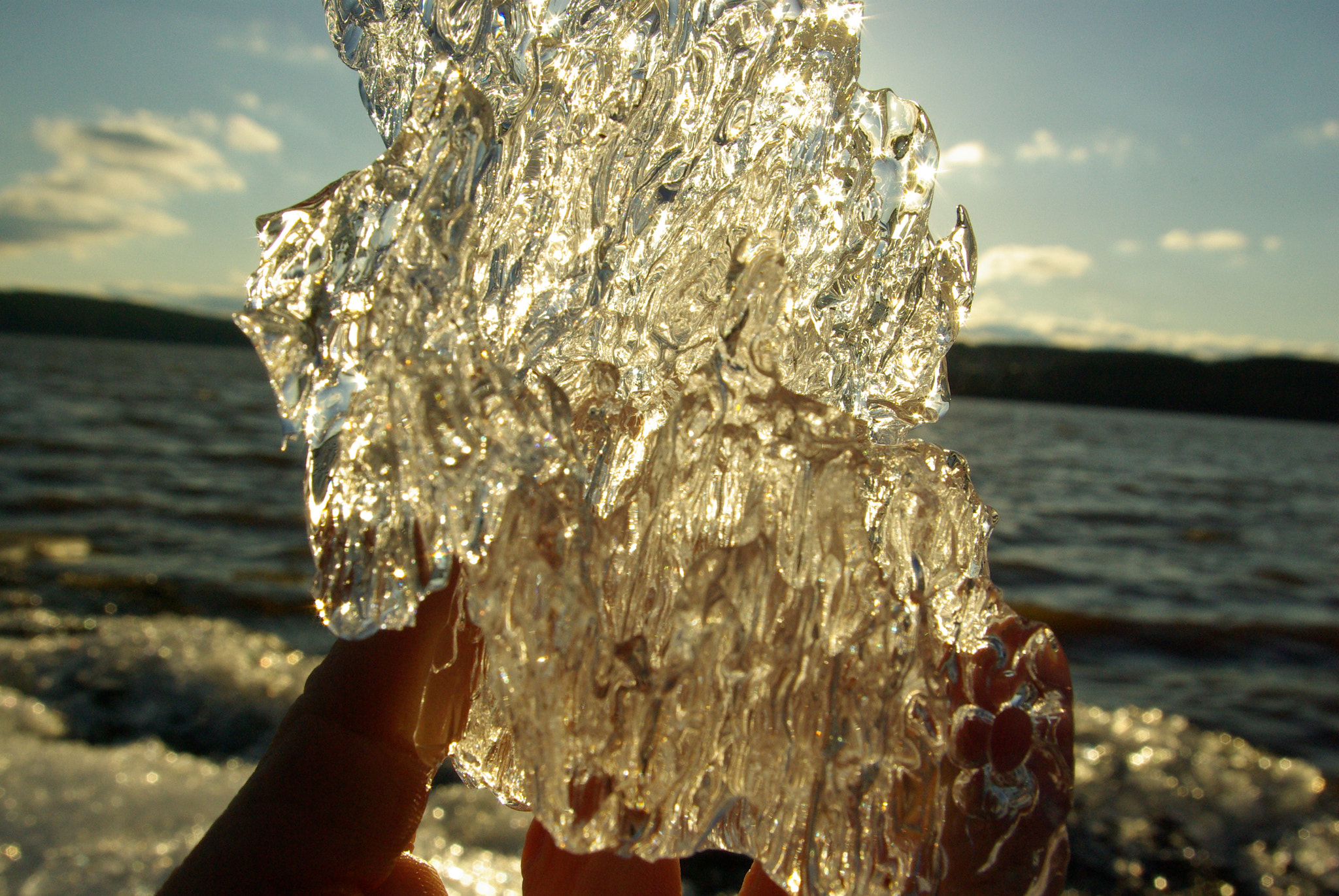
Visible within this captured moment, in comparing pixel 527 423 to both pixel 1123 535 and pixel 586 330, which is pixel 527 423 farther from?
pixel 1123 535

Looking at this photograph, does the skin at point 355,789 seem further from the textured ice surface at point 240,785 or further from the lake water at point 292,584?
the lake water at point 292,584

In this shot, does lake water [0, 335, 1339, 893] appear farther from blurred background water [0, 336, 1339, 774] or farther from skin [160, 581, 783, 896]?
skin [160, 581, 783, 896]

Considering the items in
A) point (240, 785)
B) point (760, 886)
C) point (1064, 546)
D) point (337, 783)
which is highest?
point (337, 783)

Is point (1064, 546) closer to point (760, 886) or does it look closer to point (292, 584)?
point (292, 584)

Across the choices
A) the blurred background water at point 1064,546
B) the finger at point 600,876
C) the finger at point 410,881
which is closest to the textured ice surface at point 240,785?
the blurred background water at point 1064,546

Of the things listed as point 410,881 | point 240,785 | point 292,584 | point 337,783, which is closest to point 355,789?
point 337,783

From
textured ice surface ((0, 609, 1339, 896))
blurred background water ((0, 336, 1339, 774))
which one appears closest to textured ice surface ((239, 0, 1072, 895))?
textured ice surface ((0, 609, 1339, 896))

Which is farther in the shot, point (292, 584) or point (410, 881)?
point (292, 584)

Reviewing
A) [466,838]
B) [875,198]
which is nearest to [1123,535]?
[466,838]
